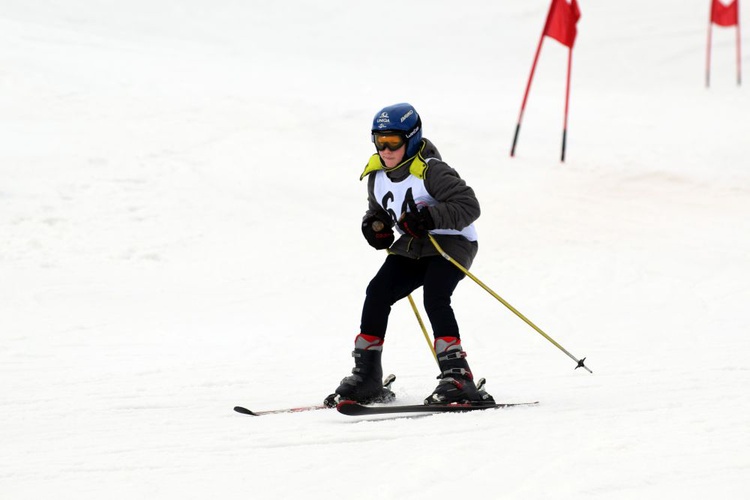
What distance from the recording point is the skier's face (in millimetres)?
4711

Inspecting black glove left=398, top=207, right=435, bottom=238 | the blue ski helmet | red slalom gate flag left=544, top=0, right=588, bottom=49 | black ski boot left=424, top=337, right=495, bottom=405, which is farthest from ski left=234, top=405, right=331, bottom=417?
red slalom gate flag left=544, top=0, right=588, bottom=49

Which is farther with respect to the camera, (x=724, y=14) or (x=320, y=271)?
(x=724, y=14)

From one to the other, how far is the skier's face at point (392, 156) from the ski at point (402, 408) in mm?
1325

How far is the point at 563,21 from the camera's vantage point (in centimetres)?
1421

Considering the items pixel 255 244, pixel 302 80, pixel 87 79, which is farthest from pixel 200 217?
pixel 302 80

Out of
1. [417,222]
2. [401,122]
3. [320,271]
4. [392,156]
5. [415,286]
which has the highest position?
[401,122]

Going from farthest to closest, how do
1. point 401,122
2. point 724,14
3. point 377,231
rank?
point 724,14 < point 377,231 < point 401,122

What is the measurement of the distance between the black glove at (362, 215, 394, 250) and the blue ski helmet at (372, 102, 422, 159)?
41cm

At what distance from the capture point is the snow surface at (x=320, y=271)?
12.2 feet

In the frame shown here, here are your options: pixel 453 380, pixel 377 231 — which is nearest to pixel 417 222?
pixel 377 231

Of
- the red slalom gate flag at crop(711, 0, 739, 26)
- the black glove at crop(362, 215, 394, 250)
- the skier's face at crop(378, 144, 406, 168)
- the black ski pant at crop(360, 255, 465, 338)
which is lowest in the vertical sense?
the black ski pant at crop(360, 255, 465, 338)

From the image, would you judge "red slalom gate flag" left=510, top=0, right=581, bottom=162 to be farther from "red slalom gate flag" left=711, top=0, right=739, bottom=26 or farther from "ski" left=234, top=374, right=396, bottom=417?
"ski" left=234, top=374, right=396, bottom=417

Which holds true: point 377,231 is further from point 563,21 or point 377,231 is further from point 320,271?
point 563,21

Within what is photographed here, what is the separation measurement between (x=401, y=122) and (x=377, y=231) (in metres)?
0.62
